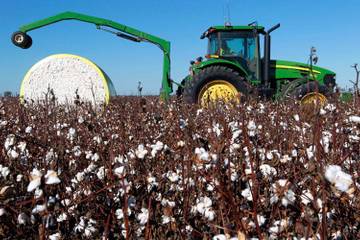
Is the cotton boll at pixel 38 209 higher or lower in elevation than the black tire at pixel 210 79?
lower

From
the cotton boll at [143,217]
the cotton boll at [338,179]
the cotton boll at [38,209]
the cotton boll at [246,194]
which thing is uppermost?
the cotton boll at [338,179]

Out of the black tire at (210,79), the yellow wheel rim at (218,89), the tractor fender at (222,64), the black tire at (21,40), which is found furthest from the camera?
the black tire at (21,40)

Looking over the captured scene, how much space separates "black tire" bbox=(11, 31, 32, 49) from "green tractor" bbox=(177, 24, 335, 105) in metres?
4.65

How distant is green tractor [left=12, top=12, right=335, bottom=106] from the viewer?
34.7ft

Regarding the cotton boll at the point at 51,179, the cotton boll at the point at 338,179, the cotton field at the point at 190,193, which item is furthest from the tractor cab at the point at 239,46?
the cotton boll at the point at 338,179

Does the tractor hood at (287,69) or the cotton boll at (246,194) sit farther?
→ the tractor hood at (287,69)

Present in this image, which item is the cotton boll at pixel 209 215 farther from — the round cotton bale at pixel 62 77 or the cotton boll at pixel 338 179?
the round cotton bale at pixel 62 77

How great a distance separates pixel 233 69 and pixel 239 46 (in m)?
0.78

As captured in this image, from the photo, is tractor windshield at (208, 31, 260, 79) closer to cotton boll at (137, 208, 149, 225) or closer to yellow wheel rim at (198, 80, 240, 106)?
yellow wheel rim at (198, 80, 240, 106)

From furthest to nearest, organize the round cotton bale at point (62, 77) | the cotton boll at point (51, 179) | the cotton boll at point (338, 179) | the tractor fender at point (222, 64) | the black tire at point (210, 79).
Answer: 1. the round cotton bale at point (62, 77)
2. the tractor fender at point (222, 64)
3. the black tire at point (210, 79)
4. the cotton boll at point (51, 179)
5. the cotton boll at point (338, 179)

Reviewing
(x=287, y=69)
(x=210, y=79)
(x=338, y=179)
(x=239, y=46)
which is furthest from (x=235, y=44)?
(x=338, y=179)

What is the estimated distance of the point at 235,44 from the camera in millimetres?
11422

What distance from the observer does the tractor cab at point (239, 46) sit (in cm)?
1120

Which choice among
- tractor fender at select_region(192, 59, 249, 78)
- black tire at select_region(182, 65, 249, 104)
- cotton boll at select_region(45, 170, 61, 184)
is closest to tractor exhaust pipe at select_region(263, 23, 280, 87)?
tractor fender at select_region(192, 59, 249, 78)
